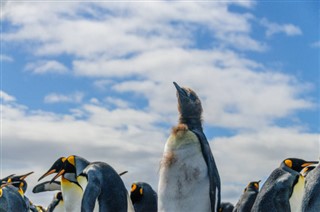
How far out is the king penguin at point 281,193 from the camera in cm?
843

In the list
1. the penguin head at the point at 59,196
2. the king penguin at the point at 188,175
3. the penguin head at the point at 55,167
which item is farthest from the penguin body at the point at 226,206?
the king penguin at the point at 188,175

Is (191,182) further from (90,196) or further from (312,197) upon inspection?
(312,197)

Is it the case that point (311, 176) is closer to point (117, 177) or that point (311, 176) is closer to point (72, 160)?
point (117, 177)

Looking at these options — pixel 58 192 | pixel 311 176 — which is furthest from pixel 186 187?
pixel 58 192

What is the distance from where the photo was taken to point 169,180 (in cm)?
887

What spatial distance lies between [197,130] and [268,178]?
1.15 metres

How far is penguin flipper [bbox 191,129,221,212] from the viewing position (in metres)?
8.80

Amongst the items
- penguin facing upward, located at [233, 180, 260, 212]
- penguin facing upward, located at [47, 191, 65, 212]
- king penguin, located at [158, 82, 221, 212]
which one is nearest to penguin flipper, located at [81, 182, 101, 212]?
king penguin, located at [158, 82, 221, 212]

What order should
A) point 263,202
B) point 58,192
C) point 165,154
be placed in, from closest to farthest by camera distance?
point 263,202, point 165,154, point 58,192

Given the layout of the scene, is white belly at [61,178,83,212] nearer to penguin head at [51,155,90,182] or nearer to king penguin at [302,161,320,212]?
penguin head at [51,155,90,182]

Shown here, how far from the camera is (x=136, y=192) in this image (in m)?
11.1

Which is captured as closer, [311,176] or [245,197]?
[311,176]

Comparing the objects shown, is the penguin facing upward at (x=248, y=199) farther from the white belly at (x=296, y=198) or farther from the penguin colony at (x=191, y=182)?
the white belly at (x=296, y=198)

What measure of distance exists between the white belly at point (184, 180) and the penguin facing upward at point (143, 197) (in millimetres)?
2061
